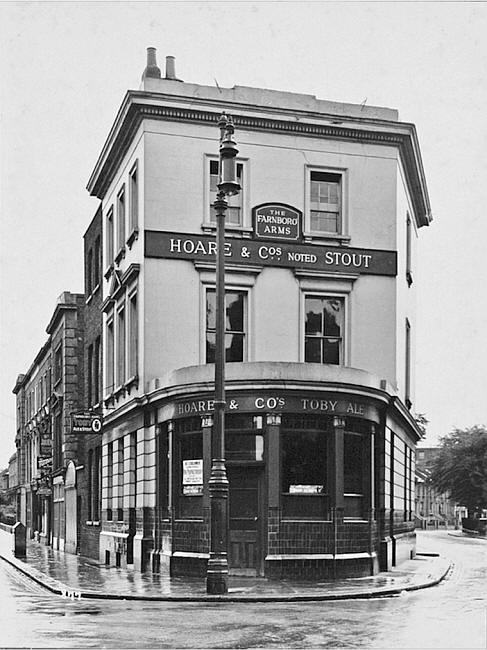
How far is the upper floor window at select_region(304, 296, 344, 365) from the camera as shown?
2812 centimetres

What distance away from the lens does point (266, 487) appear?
22.8m

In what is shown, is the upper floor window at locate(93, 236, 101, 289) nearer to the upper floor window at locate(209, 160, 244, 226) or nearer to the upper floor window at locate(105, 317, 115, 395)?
the upper floor window at locate(105, 317, 115, 395)

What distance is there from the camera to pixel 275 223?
27766mm

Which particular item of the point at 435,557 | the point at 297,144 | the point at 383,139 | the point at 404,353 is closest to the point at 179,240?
the point at 297,144

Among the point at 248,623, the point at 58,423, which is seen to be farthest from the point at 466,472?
the point at 248,623

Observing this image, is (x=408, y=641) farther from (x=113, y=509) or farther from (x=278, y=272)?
(x=113, y=509)

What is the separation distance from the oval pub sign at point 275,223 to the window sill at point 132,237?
311 cm

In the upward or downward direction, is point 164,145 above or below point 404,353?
above

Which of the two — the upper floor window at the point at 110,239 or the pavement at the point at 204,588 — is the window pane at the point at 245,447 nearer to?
the pavement at the point at 204,588

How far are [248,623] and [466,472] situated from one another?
63.1 meters

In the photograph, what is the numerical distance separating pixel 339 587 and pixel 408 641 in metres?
8.37

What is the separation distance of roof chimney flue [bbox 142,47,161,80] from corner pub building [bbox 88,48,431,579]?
0.16m

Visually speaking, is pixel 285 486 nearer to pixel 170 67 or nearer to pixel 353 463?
pixel 353 463

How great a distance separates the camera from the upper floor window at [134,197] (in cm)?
2862
